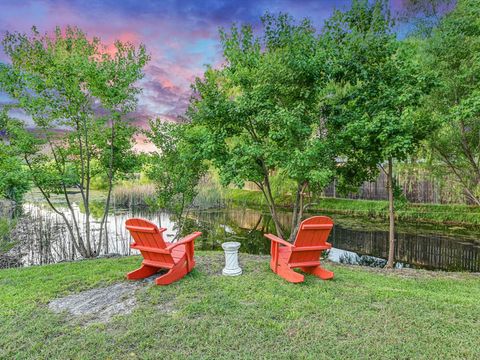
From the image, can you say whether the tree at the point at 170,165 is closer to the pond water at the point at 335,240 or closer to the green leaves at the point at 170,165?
the green leaves at the point at 170,165

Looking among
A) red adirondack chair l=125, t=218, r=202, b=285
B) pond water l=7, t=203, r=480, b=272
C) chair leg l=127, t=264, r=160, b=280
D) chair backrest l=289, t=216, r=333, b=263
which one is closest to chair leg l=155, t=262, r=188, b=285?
red adirondack chair l=125, t=218, r=202, b=285

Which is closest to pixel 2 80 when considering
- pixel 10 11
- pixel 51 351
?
pixel 10 11

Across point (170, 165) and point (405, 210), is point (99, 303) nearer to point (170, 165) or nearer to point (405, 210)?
point (170, 165)

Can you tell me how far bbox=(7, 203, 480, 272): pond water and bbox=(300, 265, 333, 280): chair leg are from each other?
3.34m

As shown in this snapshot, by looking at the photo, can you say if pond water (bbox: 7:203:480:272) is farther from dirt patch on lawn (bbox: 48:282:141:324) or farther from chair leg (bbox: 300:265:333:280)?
dirt patch on lawn (bbox: 48:282:141:324)

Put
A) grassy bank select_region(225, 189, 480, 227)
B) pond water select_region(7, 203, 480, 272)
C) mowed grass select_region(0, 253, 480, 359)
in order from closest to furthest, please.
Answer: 1. mowed grass select_region(0, 253, 480, 359)
2. pond water select_region(7, 203, 480, 272)
3. grassy bank select_region(225, 189, 480, 227)

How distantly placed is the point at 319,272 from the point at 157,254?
2.14 metres

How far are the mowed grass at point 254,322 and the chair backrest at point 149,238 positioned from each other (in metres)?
0.42

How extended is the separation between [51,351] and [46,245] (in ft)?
17.6

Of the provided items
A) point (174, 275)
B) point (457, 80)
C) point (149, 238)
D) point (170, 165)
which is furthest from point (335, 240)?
point (149, 238)

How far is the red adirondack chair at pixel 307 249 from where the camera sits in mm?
3723

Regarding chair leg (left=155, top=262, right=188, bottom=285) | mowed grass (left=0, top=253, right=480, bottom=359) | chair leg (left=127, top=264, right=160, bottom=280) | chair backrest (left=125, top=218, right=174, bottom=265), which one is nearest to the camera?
mowed grass (left=0, top=253, right=480, bottom=359)

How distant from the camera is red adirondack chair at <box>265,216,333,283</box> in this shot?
12.2 ft

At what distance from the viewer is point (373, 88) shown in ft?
16.6
